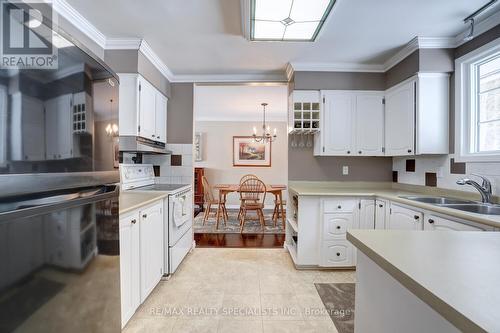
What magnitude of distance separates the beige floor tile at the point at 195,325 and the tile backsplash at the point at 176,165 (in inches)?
67.1

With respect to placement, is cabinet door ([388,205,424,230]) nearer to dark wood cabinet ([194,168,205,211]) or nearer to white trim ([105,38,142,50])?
white trim ([105,38,142,50])

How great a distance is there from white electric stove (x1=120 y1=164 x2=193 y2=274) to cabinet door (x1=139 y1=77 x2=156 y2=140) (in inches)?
16.8

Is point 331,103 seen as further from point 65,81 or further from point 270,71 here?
point 65,81

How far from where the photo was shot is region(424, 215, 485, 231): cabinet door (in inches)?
58.5

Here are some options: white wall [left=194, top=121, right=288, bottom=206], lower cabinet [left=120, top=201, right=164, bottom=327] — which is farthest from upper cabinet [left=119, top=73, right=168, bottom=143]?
white wall [left=194, top=121, right=288, bottom=206]

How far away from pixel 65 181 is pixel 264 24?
186 centimetres

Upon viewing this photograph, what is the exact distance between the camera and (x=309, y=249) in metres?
2.57

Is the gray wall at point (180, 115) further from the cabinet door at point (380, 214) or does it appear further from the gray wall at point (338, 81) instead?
the cabinet door at point (380, 214)

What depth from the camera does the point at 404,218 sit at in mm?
2082

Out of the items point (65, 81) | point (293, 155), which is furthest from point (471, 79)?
point (65, 81)

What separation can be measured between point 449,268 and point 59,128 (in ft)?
3.89

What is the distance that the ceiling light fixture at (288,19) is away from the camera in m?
1.69

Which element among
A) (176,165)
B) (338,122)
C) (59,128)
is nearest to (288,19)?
(338,122)

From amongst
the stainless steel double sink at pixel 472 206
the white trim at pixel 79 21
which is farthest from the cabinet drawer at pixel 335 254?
the white trim at pixel 79 21
